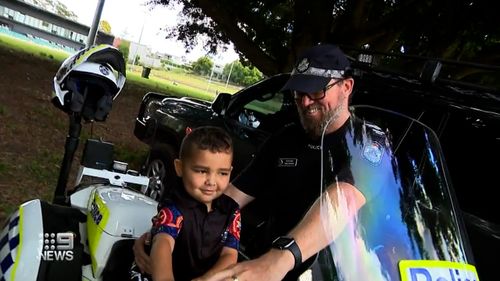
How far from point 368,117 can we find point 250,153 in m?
2.50

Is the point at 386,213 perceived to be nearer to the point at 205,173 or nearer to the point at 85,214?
the point at 205,173

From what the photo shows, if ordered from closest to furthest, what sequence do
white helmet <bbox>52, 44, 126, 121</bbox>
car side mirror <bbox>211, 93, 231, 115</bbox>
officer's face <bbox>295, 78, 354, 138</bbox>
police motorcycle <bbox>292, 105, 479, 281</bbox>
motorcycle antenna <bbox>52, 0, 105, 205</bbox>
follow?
1. police motorcycle <bbox>292, 105, 479, 281</bbox>
2. officer's face <bbox>295, 78, 354, 138</bbox>
3. white helmet <bbox>52, 44, 126, 121</bbox>
4. motorcycle antenna <bbox>52, 0, 105, 205</bbox>
5. car side mirror <bbox>211, 93, 231, 115</bbox>

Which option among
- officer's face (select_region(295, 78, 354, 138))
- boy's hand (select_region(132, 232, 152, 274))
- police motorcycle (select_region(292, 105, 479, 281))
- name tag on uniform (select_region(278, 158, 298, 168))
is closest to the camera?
police motorcycle (select_region(292, 105, 479, 281))

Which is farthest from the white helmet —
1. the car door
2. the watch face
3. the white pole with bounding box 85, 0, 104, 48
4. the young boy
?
the white pole with bounding box 85, 0, 104, 48

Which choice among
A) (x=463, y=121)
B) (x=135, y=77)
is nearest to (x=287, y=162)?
(x=463, y=121)

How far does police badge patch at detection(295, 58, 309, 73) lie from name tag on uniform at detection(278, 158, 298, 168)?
1.39 feet

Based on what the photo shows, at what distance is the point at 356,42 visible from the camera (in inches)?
453

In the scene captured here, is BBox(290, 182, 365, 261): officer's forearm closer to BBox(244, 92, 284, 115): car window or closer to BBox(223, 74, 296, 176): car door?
BBox(223, 74, 296, 176): car door

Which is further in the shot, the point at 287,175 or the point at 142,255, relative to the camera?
the point at 287,175

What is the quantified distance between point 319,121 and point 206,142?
573mm

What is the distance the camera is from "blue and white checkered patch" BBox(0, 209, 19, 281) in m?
2.21

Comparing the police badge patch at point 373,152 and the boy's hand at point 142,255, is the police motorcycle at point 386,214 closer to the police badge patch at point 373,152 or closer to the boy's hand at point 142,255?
the police badge patch at point 373,152

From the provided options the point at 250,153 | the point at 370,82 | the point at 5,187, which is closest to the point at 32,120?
the point at 5,187

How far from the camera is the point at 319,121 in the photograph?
2271mm
